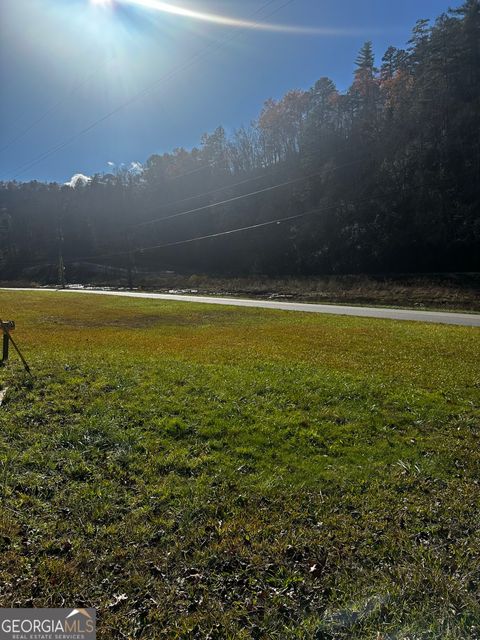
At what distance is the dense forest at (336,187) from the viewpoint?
195 feet

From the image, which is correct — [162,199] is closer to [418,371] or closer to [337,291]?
[337,291]

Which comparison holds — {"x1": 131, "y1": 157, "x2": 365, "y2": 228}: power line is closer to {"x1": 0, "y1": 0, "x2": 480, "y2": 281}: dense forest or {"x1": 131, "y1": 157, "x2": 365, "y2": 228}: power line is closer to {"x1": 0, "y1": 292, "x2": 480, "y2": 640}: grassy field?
{"x1": 0, "y1": 0, "x2": 480, "y2": 281}: dense forest

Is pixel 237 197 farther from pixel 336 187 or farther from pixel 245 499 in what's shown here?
pixel 245 499

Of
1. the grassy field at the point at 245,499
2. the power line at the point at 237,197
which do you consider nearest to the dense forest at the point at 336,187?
the power line at the point at 237,197

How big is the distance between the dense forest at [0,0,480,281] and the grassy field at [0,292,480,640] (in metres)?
35.3

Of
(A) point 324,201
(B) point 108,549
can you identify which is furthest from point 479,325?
(A) point 324,201

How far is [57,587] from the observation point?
3.66 meters

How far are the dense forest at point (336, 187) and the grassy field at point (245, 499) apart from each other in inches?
1391

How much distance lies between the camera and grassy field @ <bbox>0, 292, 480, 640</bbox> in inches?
138

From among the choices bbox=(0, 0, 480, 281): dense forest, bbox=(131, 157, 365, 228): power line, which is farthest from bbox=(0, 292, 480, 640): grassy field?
bbox=(131, 157, 365, 228): power line

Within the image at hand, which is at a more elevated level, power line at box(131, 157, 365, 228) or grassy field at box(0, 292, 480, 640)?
power line at box(131, 157, 365, 228)

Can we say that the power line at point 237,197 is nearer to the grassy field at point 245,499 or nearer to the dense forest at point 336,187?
the dense forest at point 336,187

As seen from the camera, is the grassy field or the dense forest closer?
the grassy field

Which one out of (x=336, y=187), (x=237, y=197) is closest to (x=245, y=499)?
(x=336, y=187)
